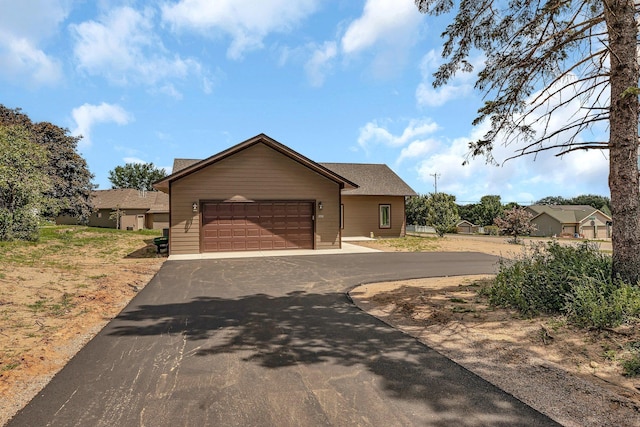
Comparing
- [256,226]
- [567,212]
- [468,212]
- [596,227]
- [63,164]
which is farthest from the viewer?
[468,212]

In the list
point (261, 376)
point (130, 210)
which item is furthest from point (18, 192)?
point (130, 210)

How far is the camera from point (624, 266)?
5719 mm

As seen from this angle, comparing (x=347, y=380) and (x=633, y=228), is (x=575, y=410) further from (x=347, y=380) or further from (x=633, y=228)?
(x=633, y=228)

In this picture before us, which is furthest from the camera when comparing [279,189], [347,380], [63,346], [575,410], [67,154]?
[67,154]

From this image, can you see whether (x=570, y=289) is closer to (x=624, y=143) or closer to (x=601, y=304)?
(x=601, y=304)

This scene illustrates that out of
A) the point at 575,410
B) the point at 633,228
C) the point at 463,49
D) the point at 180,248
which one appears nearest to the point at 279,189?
the point at 180,248

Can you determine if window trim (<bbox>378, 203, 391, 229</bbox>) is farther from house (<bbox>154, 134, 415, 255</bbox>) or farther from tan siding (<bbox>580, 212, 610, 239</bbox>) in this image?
tan siding (<bbox>580, 212, 610, 239</bbox>)

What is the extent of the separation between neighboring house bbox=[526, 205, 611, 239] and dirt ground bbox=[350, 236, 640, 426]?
4989 centimetres

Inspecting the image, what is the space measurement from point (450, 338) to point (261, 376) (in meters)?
2.72

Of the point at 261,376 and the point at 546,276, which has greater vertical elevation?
the point at 546,276

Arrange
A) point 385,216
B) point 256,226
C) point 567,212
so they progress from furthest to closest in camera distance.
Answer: point 567,212 < point 385,216 < point 256,226

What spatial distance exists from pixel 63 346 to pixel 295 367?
128 inches

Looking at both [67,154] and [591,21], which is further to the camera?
[67,154]

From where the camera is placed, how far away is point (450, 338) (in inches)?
194
